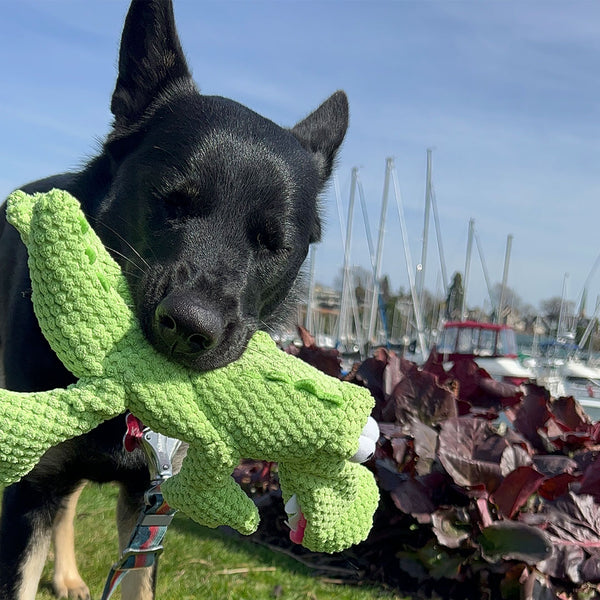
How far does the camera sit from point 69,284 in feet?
5.28

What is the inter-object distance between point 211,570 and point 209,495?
2477 millimetres

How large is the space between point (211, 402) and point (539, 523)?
2416 millimetres

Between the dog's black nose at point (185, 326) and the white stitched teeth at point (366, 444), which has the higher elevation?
the dog's black nose at point (185, 326)

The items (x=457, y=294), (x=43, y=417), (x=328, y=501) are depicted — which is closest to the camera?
(x=43, y=417)

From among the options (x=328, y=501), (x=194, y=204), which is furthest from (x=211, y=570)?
(x=194, y=204)

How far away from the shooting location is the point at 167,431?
1.63m

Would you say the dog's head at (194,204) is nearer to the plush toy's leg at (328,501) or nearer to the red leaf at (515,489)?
the plush toy's leg at (328,501)

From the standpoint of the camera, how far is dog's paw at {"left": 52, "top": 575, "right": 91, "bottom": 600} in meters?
3.44

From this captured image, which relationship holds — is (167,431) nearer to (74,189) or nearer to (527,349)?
(74,189)

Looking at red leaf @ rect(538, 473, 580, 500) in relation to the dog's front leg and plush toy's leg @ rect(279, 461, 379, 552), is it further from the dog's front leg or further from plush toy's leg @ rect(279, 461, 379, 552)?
the dog's front leg

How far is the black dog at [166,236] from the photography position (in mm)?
1872

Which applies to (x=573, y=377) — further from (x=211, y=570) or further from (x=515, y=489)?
(x=211, y=570)

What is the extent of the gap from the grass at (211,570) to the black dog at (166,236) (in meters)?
0.74

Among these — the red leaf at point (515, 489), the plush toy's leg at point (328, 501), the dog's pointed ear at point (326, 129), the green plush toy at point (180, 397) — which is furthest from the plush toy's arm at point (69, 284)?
the red leaf at point (515, 489)
